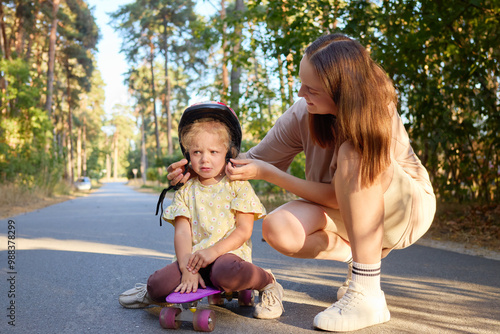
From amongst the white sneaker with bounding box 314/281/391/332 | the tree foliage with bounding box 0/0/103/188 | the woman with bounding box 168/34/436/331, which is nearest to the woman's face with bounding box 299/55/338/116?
the woman with bounding box 168/34/436/331

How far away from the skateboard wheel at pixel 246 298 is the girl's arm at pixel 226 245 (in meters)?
0.36

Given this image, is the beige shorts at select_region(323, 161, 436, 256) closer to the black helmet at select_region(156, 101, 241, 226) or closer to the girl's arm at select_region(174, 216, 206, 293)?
the black helmet at select_region(156, 101, 241, 226)

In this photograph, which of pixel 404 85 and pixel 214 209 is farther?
pixel 404 85

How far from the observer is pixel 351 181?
2.30 metres

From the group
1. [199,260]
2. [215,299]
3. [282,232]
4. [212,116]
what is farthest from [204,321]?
[212,116]

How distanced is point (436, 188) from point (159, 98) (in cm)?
3452

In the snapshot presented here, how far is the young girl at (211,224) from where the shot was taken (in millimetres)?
2316

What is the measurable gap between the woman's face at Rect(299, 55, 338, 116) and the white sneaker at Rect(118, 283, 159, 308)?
1.34m

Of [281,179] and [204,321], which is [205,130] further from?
[204,321]

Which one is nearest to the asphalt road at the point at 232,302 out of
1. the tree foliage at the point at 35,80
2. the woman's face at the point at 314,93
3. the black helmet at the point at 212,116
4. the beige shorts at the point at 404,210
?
the beige shorts at the point at 404,210

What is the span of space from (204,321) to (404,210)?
3.77 feet

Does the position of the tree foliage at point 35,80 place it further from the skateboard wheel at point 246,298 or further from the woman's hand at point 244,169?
the woman's hand at point 244,169

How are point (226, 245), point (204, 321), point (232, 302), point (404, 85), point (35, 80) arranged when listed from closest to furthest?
point (204, 321) → point (226, 245) → point (232, 302) → point (404, 85) → point (35, 80)

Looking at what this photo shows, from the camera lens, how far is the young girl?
232cm
